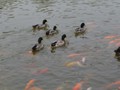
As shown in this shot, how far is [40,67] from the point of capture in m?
22.4

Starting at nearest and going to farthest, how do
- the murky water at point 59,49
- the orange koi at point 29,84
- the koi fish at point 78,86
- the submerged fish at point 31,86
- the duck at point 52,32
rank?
the koi fish at point 78,86, the submerged fish at point 31,86, the orange koi at point 29,84, the murky water at point 59,49, the duck at point 52,32

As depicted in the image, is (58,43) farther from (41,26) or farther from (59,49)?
(41,26)

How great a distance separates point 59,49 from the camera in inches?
1022

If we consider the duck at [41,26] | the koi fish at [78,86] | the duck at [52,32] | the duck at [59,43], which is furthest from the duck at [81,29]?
the koi fish at [78,86]

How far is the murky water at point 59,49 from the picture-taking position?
2075 centimetres

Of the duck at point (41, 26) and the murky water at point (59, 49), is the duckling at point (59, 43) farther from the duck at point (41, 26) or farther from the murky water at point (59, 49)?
the duck at point (41, 26)

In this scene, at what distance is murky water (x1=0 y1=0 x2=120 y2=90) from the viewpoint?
2075 centimetres

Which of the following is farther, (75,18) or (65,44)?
(75,18)

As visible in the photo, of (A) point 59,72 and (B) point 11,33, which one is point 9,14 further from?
(A) point 59,72

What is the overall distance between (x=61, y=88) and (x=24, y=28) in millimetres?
12947

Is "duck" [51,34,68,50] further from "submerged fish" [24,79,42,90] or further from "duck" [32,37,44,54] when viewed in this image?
"submerged fish" [24,79,42,90]

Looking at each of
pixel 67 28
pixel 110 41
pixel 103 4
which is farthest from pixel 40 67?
pixel 103 4

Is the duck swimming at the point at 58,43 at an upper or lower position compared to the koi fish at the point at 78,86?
upper

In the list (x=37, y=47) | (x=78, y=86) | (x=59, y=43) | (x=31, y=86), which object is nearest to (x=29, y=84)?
(x=31, y=86)
